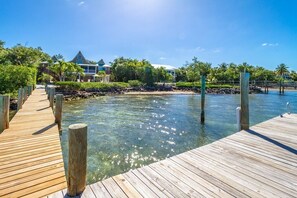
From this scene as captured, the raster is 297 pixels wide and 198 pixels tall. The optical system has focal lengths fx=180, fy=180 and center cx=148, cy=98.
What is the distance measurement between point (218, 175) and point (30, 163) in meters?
3.84

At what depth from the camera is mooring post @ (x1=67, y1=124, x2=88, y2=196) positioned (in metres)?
2.64

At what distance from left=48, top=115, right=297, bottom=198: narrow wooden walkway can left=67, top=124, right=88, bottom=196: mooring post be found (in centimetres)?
18

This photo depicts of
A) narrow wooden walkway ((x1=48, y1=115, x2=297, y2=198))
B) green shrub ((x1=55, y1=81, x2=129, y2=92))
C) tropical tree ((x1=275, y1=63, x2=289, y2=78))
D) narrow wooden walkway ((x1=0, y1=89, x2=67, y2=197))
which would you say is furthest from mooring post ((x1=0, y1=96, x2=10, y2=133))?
tropical tree ((x1=275, y1=63, x2=289, y2=78))

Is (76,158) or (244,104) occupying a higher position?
(244,104)

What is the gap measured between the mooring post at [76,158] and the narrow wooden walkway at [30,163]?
0.54m

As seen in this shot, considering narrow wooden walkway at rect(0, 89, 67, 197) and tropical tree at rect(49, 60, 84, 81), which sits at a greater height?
tropical tree at rect(49, 60, 84, 81)

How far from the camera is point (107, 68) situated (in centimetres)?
6012

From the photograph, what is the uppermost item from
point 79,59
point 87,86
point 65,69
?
point 79,59

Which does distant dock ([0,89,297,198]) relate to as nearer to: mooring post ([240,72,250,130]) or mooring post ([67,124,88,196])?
mooring post ([67,124,88,196])

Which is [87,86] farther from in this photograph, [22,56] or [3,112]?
[3,112]

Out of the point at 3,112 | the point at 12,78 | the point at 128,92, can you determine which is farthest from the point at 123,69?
the point at 3,112

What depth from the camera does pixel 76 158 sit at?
266 cm

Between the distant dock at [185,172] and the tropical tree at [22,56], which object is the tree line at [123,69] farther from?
the distant dock at [185,172]

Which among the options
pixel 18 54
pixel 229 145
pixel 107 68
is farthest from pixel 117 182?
pixel 107 68
